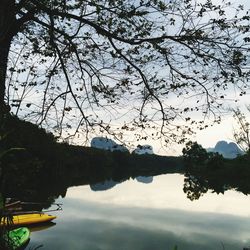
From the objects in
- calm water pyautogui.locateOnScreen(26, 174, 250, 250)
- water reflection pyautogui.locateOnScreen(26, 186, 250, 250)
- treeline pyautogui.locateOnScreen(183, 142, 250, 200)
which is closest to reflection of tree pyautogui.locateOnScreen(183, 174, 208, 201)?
treeline pyautogui.locateOnScreen(183, 142, 250, 200)

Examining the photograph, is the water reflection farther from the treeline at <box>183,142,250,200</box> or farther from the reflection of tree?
the treeline at <box>183,142,250,200</box>

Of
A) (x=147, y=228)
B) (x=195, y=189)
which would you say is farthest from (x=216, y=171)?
(x=147, y=228)

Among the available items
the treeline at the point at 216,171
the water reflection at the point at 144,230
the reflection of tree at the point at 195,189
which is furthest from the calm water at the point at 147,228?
the treeline at the point at 216,171

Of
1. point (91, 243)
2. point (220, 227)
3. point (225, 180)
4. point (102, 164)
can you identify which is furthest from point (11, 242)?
point (102, 164)

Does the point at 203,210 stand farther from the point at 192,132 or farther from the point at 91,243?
the point at 192,132

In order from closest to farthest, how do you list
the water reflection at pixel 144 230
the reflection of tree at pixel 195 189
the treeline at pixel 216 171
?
the water reflection at pixel 144 230
the reflection of tree at pixel 195 189
the treeline at pixel 216 171

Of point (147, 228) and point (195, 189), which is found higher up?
point (195, 189)

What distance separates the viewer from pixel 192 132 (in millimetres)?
9750

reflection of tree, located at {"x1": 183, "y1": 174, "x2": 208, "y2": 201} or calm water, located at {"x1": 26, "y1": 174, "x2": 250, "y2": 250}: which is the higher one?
reflection of tree, located at {"x1": 183, "y1": 174, "x2": 208, "y2": 201}

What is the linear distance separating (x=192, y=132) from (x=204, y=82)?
1276 millimetres

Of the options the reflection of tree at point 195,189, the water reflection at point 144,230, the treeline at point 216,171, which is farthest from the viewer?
the treeline at point 216,171

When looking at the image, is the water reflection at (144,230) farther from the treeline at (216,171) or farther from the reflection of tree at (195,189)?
the treeline at (216,171)

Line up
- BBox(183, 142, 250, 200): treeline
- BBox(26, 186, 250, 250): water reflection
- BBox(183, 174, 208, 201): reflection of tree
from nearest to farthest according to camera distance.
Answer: BBox(26, 186, 250, 250): water reflection
BBox(183, 174, 208, 201): reflection of tree
BBox(183, 142, 250, 200): treeline

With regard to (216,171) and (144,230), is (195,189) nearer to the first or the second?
(216,171)
